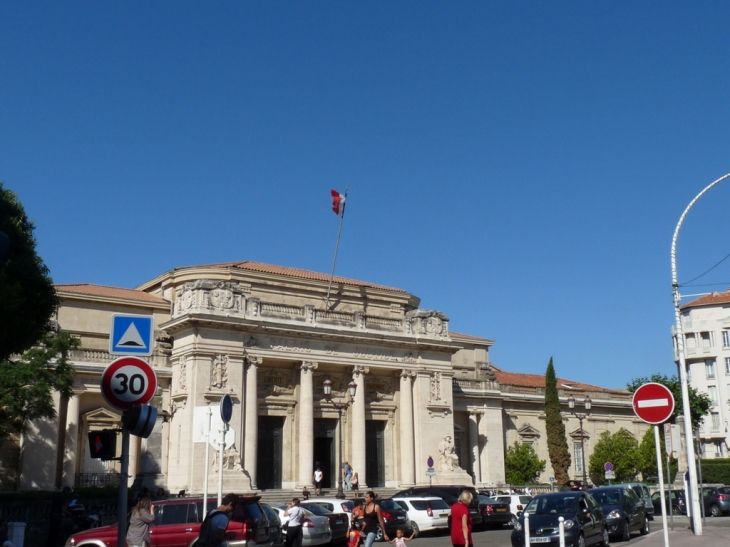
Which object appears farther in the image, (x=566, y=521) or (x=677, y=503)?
(x=677, y=503)

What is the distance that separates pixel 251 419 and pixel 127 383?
3047 centimetres

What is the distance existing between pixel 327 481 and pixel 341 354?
714 cm

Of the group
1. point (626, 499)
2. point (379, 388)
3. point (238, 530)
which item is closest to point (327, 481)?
point (379, 388)

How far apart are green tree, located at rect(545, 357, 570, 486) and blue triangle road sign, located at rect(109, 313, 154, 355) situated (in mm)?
47380

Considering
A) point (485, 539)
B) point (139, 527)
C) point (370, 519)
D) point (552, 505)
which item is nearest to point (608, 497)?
point (485, 539)

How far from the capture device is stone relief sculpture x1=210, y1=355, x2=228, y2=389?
38406mm

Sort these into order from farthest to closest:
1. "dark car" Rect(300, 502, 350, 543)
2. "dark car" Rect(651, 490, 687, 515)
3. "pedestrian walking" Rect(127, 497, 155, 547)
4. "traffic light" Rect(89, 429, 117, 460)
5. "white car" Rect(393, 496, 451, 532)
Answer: "dark car" Rect(651, 490, 687, 515)
"white car" Rect(393, 496, 451, 532)
"dark car" Rect(300, 502, 350, 543)
"pedestrian walking" Rect(127, 497, 155, 547)
"traffic light" Rect(89, 429, 117, 460)

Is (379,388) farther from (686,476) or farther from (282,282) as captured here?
(686,476)

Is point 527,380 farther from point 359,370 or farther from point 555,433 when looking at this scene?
point 359,370

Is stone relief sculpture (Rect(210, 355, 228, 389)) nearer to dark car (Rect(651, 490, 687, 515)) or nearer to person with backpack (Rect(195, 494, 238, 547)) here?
dark car (Rect(651, 490, 687, 515))

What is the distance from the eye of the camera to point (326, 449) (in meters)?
44.0

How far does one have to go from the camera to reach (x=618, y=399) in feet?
218

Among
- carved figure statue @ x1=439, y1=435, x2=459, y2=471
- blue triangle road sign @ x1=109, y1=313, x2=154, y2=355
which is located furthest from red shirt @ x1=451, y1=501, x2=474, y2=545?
carved figure statue @ x1=439, y1=435, x2=459, y2=471

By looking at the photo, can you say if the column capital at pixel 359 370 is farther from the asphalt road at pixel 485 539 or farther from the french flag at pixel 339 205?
the asphalt road at pixel 485 539
